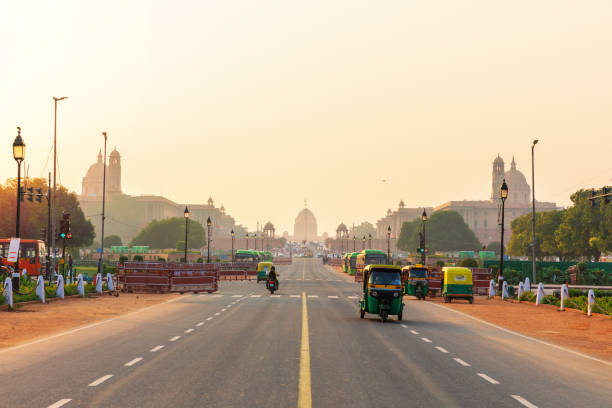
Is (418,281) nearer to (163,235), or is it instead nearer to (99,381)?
(99,381)

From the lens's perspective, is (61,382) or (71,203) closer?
(61,382)

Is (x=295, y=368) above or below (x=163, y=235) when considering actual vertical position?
below

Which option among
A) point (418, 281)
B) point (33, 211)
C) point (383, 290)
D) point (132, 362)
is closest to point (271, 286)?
point (418, 281)

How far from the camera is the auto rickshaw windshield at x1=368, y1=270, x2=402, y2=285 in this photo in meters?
25.8

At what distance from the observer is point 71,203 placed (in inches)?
4112

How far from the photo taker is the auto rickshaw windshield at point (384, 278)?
25.8 meters

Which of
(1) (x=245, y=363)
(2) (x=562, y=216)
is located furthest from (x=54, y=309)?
(2) (x=562, y=216)

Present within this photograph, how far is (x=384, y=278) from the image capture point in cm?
2581

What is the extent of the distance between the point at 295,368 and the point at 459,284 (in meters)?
27.2

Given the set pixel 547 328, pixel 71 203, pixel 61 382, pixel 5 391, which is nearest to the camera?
pixel 5 391

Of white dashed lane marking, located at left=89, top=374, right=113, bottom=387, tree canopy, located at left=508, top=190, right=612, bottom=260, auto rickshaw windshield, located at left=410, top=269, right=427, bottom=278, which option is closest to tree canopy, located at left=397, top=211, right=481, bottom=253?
tree canopy, located at left=508, top=190, right=612, bottom=260

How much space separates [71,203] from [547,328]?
89283 mm

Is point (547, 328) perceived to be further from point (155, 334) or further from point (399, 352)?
point (155, 334)

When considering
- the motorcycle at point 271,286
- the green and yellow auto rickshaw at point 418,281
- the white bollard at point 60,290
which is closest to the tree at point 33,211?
the motorcycle at point 271,286
